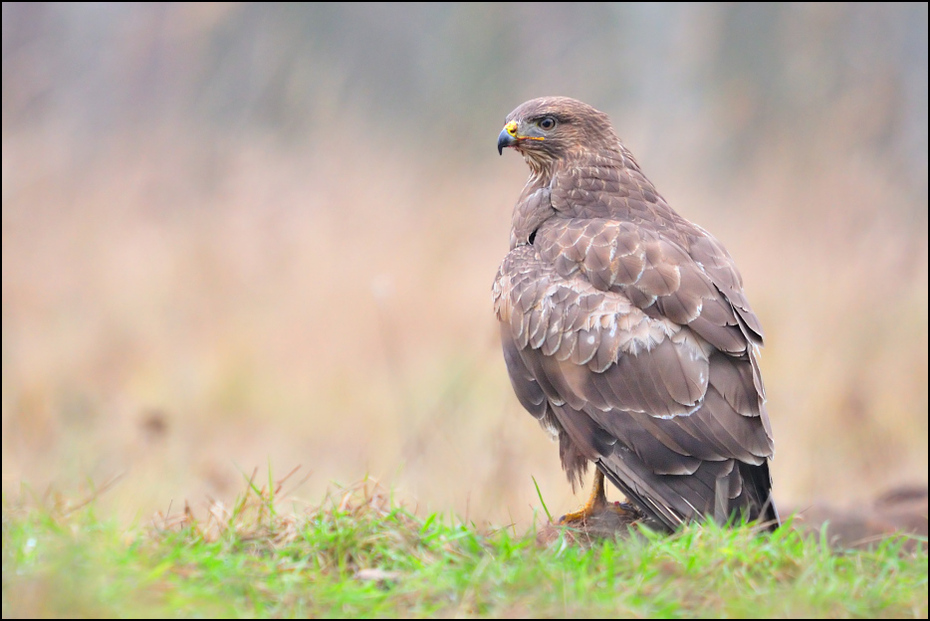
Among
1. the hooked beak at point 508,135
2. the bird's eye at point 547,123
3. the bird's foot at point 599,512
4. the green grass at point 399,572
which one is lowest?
the bird's foot at point 599,512

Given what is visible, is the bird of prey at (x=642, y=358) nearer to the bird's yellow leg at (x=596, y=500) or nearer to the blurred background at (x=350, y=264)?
the bird's yellow leg at (x=596, y=500)

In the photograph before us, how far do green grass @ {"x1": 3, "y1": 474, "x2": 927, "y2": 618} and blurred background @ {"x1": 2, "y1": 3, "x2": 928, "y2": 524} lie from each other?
181 centimetres

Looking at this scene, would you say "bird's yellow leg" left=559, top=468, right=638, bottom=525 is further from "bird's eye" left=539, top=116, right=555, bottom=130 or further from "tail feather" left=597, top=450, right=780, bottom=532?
"bird's eye" left=539, top=116, right=555, bottom=130

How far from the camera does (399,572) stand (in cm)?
269

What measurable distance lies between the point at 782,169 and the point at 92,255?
18.7 ft

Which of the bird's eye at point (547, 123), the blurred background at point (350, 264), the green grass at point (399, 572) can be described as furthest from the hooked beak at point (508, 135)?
the green grass at point (399, 572)

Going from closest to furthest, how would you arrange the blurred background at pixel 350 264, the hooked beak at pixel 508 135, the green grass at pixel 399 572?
the green grass at pixel 399 572 → the hooked beak at pixel 508 135 → the blurred background at pixel 350 264

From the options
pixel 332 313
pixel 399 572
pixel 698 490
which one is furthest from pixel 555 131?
pixel 332 313

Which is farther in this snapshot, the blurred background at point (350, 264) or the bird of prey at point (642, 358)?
the blurred background at point (350, 264)

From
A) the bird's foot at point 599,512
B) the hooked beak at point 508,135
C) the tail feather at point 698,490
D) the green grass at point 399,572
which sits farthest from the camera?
the hooked beak at point 508,135

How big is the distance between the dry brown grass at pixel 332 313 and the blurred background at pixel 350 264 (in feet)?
0.07

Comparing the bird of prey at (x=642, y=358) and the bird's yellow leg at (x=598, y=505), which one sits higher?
the bird of prey at (x=642, y=358)

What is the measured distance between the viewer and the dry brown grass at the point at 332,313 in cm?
630

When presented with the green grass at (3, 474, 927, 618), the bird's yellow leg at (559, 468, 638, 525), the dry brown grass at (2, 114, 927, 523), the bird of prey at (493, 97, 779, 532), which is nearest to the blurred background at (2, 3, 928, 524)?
the dry brown grass at (2, 114, 927, 523)
